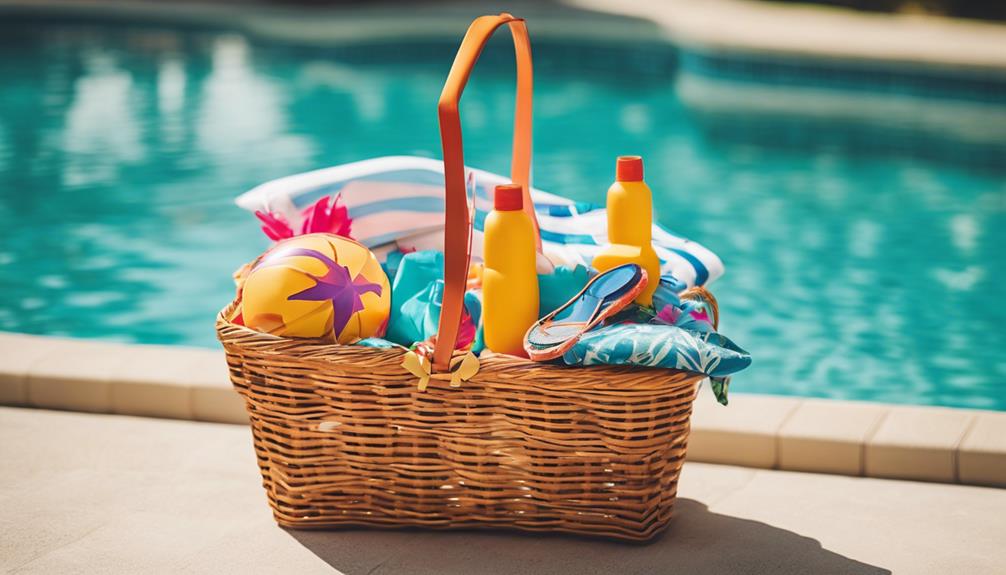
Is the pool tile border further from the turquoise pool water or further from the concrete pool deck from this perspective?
the turquoise pool water

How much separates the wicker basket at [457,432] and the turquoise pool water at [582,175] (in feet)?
6.49

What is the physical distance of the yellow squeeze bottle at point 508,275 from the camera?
233 centimetres

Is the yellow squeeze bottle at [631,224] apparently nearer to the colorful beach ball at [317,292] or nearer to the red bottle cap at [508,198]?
the red bottle cap at [508,198]

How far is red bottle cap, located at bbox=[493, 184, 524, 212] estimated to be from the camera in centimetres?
233

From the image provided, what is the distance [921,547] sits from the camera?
240cm

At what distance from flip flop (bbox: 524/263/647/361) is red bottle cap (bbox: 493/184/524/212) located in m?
0.21

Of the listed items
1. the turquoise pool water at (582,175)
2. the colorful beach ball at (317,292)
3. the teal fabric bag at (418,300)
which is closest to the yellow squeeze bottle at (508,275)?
the teal fabric bag at (418,300)

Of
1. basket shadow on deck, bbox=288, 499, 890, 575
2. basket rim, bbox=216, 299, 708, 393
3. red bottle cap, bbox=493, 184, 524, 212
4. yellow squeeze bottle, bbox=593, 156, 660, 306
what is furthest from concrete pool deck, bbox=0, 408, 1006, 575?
red bottle cap, bbox=493, 184, 524, 212

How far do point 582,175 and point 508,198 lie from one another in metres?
5.01

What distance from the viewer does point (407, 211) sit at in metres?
3.00

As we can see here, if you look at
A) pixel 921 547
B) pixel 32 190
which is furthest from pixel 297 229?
pixel 32 190

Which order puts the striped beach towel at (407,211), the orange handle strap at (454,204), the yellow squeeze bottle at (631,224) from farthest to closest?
the striped beach towel at (407,211) → the yellow squeeze bottle at (631,224) → the orange handle strap at (454,204)

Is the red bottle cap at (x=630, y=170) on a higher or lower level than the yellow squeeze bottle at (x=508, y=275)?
higher

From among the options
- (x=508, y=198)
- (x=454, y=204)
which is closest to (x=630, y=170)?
(x=508, y=198)
